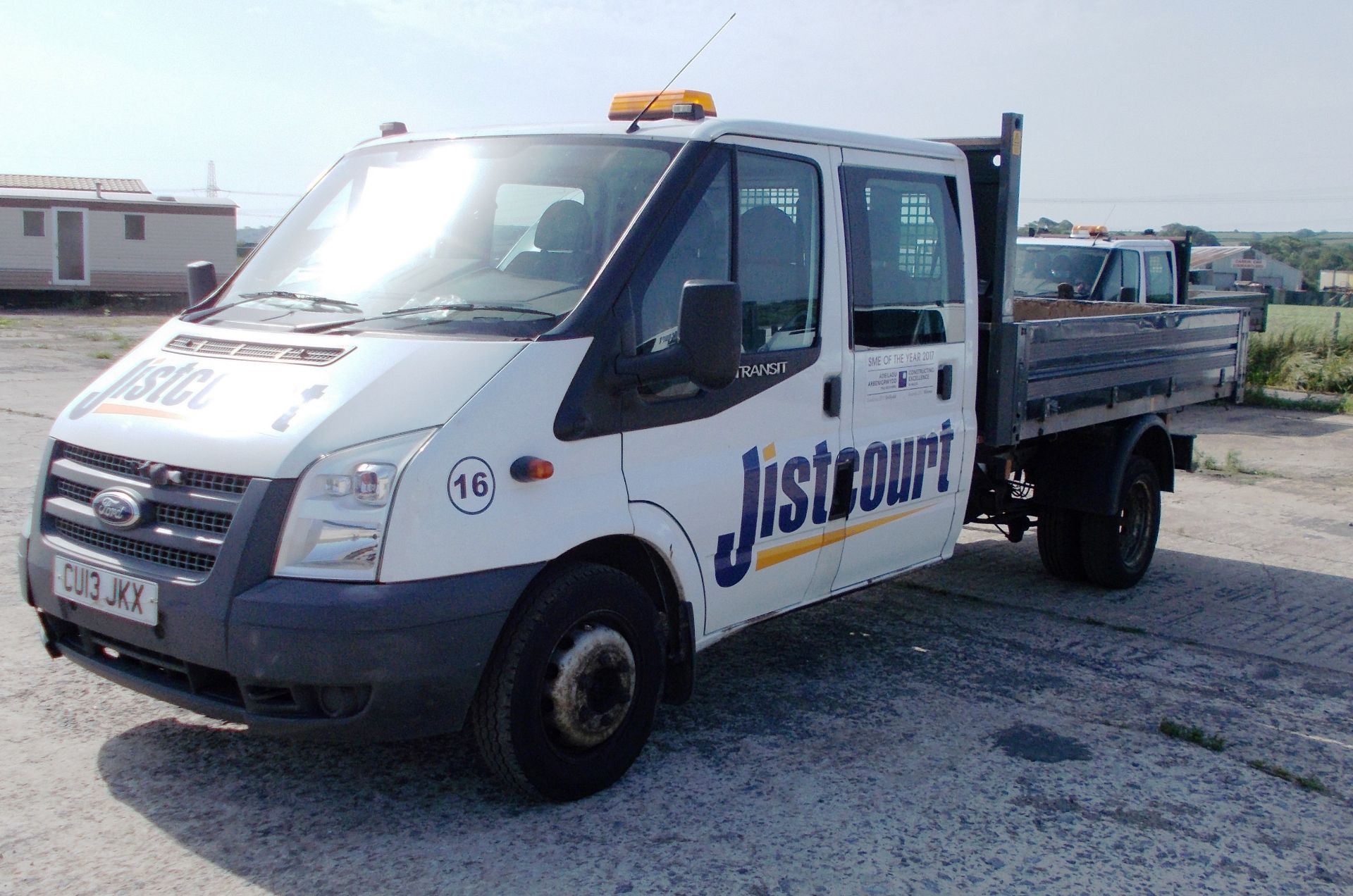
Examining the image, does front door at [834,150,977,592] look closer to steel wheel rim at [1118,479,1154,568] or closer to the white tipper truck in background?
steel wheel rim at [1118,479,1154,568]

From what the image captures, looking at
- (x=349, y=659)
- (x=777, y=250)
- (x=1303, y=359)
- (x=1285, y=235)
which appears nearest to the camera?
(x=349, y=659)

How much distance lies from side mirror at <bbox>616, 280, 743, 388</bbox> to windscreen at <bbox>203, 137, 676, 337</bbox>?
32 cm

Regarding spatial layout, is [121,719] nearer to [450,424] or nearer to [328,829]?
[328,829]

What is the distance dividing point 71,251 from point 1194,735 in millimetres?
32559

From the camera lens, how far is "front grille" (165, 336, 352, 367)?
3.71 meters

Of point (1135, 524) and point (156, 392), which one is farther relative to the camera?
point (1135, 524)

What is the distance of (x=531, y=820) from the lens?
12.3ft

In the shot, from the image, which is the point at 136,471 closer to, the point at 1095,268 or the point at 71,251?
the point at 1095,268

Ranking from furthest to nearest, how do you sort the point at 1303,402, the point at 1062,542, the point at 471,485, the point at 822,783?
the point at 1303,402 < the point at 1062,542 < the point at 822,783 < the point at 471,485

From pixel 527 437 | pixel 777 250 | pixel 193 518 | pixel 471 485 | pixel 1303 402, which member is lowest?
pixel 1303 402

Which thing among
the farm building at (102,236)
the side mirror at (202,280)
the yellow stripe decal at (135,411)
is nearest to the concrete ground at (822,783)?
the yellow stripe decal at (135,411)

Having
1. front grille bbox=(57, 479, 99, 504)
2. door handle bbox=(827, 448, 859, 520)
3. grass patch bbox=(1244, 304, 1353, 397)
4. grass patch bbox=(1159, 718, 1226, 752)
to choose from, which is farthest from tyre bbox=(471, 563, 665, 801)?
grass patch bbox=(1244, 304, 1353, 397)

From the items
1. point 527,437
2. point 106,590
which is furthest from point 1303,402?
point 106,590

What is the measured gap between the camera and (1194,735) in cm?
466
